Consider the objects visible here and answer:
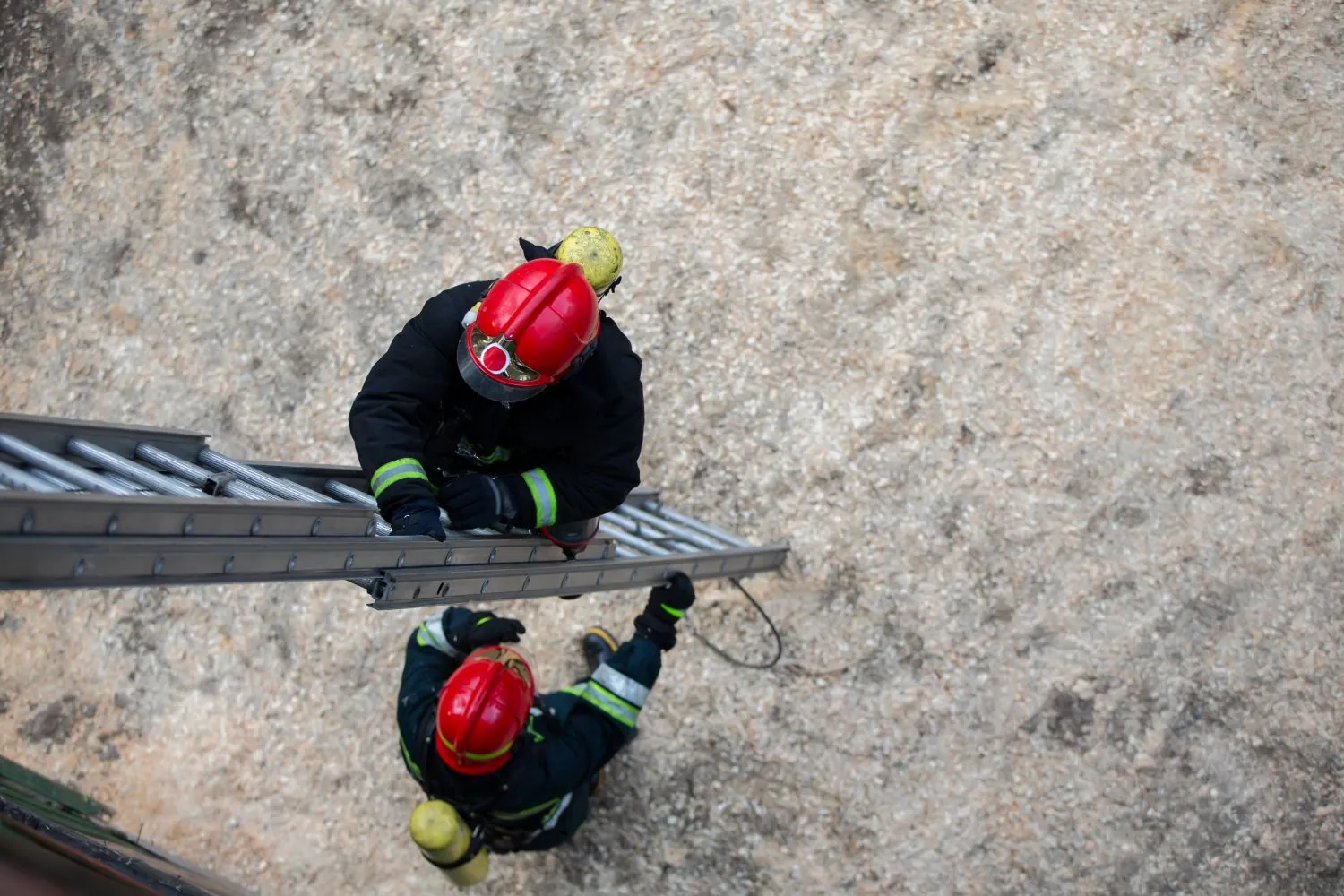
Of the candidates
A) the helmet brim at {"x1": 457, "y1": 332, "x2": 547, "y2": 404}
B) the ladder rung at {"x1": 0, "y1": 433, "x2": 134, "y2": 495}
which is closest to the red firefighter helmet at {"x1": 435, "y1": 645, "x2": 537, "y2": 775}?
the helmet brim at {"x1": 457, "y1": 332, "x2": 547, "y2": 404}

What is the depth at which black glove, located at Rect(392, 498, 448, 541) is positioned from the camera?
3.31 metres

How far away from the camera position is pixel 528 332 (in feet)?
11.3

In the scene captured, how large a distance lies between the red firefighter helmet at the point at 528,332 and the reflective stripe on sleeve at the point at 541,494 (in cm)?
37

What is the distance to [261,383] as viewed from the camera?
22.7ft

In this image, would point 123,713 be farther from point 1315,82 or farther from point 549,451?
point 1315,82

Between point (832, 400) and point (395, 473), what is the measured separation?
133 inches

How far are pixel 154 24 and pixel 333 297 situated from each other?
259 centimetres

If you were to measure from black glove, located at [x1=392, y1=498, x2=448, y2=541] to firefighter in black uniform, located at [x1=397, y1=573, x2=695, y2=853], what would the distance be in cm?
149

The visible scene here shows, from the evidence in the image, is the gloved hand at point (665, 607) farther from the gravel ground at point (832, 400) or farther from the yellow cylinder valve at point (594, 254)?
the yellow cylinder valve at point (594, 254)

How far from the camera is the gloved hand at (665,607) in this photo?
5.11m

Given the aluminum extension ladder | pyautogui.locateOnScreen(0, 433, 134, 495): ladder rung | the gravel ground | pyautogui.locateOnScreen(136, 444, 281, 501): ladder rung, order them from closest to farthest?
the aluminum extension ladder, pyautogui.locateOnScreen(0, 433, 134, 495): ladder rung, pyautogui.locateOnScreen(136, 444, 281, 501): ladder rung, the gravel ground

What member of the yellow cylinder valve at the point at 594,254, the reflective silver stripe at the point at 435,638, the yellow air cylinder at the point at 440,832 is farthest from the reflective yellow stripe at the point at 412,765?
the yellow cylinder valve at the point at 594,254

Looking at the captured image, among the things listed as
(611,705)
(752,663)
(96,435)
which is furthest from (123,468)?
(752,663)

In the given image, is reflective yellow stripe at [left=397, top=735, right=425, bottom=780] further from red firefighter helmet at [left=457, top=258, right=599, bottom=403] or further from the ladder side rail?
red firefighter helmet at [left=457, top=258, right=599, bottom=403]
